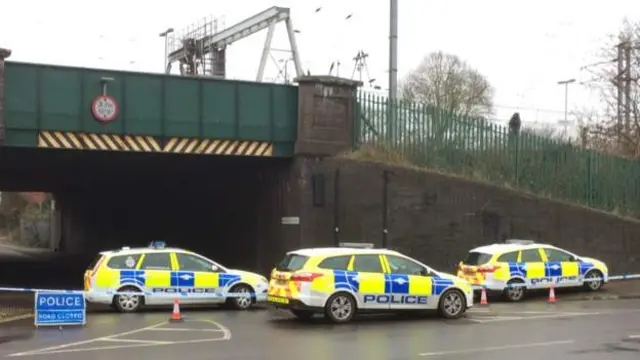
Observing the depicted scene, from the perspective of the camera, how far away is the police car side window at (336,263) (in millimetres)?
15119

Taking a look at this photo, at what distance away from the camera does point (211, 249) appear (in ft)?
98.2

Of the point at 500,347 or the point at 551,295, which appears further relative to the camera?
the point at 551,295

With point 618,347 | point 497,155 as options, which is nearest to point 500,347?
point 618,347

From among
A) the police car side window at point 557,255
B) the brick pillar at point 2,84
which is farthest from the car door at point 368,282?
the brick pillar at point 2,84

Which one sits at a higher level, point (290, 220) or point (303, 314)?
point (290, 220)

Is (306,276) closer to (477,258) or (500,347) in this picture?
(500,347)

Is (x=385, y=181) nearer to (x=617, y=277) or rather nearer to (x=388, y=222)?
(x=388, y=222)

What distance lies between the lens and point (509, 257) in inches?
790

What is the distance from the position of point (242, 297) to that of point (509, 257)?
7006 mm

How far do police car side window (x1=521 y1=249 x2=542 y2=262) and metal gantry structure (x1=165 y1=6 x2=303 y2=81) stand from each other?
2975cm

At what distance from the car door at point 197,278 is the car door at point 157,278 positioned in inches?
7.2

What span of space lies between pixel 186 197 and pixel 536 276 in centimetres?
1651

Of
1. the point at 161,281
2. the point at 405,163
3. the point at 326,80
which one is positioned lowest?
the point at 161,281

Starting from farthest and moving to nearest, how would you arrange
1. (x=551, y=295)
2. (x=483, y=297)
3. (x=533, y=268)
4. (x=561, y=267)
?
(x=561, y=267) < (x=533, y=268) < (x=551, y=295) < (x=483, y=297)
